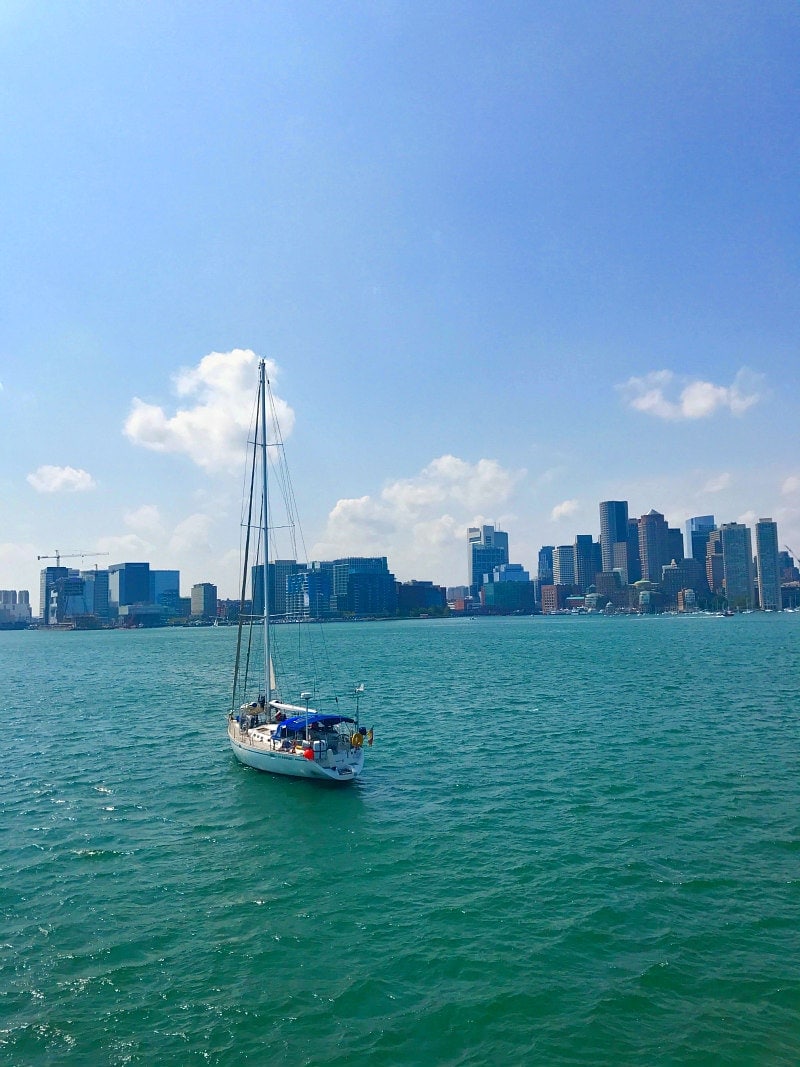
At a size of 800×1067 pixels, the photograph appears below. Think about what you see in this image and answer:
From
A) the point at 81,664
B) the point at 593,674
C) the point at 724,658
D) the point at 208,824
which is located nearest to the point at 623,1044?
the point at 208,824

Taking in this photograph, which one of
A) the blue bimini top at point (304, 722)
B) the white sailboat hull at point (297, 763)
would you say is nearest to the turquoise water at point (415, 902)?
the white sailboat hull at point (297, 763)

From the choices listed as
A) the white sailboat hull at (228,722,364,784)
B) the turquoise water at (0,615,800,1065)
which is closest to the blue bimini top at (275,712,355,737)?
the white sailboat hull at (228,722,364,784)

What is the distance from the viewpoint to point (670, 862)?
89.7ft

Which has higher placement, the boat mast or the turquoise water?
the boat mast

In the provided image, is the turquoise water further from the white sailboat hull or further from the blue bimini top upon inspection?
the blue bimini top

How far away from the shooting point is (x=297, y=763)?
3978 centimetres

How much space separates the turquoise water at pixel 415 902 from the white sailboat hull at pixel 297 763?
0.87m

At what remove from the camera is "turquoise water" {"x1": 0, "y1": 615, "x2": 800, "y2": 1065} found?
57.2ft

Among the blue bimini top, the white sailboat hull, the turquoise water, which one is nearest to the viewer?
the turquoise water

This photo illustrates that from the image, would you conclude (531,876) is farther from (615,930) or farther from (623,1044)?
(623,1044)

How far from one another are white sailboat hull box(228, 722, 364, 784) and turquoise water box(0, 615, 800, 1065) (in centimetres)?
87

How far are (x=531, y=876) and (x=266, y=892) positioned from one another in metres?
9.94

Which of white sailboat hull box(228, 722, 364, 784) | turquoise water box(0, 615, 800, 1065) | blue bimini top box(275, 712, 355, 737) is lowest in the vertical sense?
turquoise water box(0, 615, 800, 1065)

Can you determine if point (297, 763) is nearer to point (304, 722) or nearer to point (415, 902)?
point (304, 722)
